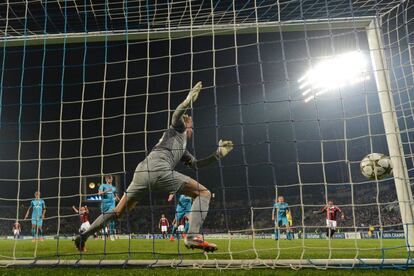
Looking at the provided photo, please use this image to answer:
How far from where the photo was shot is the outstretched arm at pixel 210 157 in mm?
5676

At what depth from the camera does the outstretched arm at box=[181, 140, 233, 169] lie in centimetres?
568

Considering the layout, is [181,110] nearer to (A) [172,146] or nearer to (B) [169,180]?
(A) [172,146]

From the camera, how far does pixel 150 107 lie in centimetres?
2558

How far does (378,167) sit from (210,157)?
2541mm

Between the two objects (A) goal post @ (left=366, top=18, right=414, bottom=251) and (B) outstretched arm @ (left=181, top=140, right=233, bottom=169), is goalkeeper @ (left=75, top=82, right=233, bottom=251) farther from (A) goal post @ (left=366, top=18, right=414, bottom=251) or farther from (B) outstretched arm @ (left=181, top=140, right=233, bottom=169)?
(A) goal post @ (left=366, top=18, right=414, bottom=251)

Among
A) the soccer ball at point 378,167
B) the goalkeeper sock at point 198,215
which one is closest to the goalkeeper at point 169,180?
the goalkeeper sock at point 198,215

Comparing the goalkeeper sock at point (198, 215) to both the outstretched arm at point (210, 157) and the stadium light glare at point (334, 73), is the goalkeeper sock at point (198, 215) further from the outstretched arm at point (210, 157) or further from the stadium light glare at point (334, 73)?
the stadium light glare at point (334, 73)

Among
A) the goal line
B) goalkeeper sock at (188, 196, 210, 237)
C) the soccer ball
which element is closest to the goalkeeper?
goalkeeper sock at (188, 196, 210, 237)

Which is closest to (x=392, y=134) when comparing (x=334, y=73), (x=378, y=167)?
(x=378, y=167)

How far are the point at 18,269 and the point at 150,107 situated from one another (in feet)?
70.8

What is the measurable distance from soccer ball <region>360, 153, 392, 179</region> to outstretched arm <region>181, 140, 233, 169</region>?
2.18 m

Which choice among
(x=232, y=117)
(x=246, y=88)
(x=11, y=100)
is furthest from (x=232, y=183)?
(x=11, y=100)

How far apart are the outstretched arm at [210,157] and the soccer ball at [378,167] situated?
7.16 feet

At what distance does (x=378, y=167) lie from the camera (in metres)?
5.90
